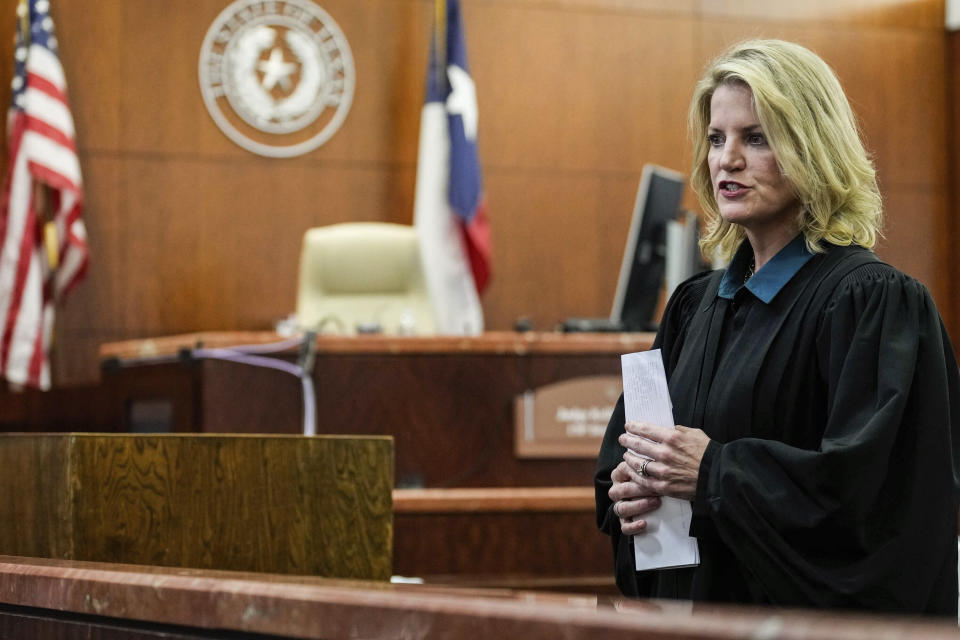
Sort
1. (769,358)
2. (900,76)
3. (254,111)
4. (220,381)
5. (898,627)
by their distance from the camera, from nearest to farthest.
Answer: (898,627) < (769,358) < (220,381) < (254,111) < (900,76)

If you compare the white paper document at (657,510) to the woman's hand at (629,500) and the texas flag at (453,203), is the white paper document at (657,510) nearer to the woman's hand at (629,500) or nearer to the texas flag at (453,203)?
the woman's hand at (629,500)

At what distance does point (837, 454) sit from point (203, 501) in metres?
0.77

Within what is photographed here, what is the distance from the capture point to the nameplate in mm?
4426

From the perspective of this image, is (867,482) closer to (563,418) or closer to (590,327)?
(563,418)

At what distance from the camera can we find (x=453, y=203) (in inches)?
246

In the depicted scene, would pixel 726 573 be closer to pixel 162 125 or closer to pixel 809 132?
pixel 809 132

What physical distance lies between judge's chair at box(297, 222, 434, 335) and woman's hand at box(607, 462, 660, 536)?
13.5ft

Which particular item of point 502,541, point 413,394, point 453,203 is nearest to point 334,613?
point 502,541

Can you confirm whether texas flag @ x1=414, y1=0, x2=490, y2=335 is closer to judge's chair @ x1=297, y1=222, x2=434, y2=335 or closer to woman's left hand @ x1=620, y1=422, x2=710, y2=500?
judge's chair @ x1=297, y1=222, x2=434, y2=335

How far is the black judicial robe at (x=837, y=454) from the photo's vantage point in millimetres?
1333

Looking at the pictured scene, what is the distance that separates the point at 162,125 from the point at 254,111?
487 millimetres

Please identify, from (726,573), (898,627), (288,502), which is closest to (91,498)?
(288,502)

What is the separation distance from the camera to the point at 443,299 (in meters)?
6.20

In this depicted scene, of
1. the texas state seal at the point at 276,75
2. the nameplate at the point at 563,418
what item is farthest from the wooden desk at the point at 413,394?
the texas state seal at the point at 276,75
